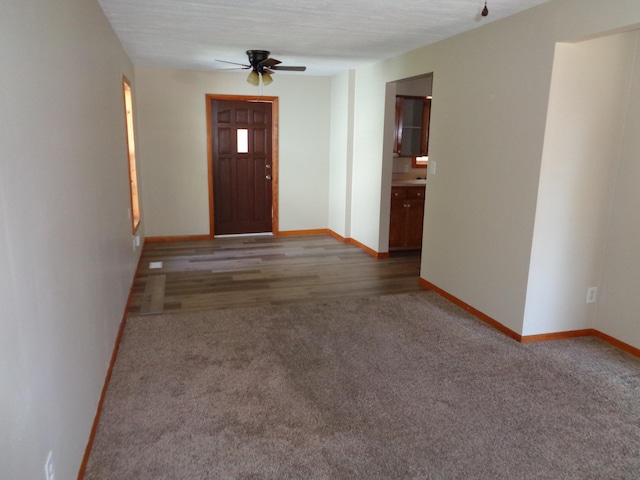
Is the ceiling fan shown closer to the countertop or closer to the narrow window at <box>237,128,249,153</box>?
the narrow window at <box>237,128,249,153</box>

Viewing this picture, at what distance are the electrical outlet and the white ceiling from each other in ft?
9.03

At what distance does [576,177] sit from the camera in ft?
10.8

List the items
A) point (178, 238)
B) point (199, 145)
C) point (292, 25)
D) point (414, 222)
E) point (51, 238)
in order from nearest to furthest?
point (51, 238), point (292, 25), point (414, 222), point (199, 145), point (178, 238)

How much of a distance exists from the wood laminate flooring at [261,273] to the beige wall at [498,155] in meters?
0.79

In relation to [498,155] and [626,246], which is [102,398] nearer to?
[498,155]

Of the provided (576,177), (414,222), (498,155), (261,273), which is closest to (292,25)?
(498,155)

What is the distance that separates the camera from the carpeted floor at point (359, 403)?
2160 mm

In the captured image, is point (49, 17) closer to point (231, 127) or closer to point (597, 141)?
point (597, 141)

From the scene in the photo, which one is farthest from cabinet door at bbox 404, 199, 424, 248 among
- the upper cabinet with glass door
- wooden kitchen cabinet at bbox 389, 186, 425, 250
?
the upper cabinet with glass door

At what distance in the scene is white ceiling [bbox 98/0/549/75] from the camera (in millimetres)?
3140

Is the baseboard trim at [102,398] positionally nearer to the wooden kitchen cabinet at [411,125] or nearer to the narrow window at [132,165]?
the narrow window at [132,165]

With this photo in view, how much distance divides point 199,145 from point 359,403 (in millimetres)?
4854

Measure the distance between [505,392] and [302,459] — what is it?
1343mm

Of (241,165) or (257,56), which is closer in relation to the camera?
(257,56)
